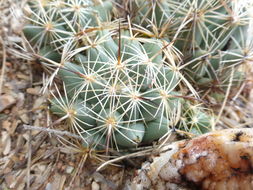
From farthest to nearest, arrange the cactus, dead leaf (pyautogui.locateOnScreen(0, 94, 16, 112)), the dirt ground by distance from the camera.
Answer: dead leaf (pyautogui.locateOnScreen(0, 94, 16, 112)) < the dirt ground < the cactus

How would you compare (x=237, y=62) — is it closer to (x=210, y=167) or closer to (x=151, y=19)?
(x=151, y=19)

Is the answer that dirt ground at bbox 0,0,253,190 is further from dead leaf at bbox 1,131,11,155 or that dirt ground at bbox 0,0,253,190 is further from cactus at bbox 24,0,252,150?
cactus at bbox 24,0,252,150

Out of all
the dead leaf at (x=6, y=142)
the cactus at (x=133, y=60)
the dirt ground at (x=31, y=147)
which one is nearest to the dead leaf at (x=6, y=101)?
the dirt ground at (x=31, y=147)

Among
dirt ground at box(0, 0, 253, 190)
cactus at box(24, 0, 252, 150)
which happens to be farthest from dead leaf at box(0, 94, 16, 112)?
cactus at box(24, 0, 252, 150)

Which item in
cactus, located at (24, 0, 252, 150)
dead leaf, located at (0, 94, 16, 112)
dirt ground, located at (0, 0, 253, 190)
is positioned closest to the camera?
cactus, located at (24, 0, 252, 150)

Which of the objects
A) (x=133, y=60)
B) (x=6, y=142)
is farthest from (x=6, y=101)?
(x=133, y=60)

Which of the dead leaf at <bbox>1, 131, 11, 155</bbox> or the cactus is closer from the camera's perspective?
the cactus
